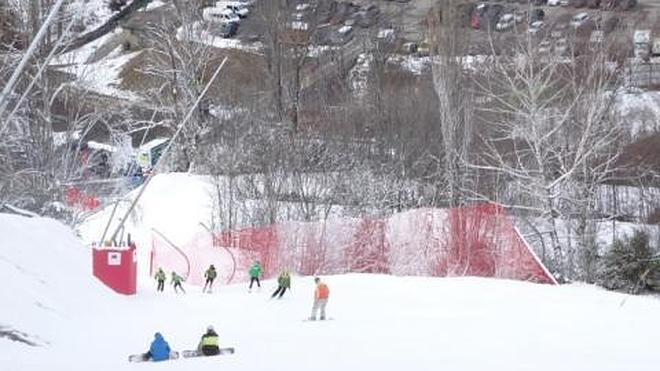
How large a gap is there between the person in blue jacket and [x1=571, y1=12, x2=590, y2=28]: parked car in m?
42.8

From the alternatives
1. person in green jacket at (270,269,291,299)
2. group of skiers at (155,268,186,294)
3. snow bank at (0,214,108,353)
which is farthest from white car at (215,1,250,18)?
person in green jacket at (270,269,291,299)

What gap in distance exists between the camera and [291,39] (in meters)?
47.2

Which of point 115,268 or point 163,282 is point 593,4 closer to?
point 163,282

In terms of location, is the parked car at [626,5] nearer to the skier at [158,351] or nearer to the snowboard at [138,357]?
the snowboard at [138,357]

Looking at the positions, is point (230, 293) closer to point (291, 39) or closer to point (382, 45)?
point (291, 39)

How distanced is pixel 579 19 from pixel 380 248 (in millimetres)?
31643

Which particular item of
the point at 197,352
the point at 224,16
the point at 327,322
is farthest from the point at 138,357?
the point at 224,16

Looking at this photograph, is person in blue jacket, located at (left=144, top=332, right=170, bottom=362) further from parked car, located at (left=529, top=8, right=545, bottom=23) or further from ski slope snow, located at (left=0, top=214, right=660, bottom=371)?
parked car, located at (left=529, top=8, right=545, bottom=23)

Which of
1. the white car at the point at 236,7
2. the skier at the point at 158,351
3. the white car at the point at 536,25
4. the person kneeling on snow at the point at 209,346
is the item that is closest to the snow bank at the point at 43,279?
the skier at the point at 158,351

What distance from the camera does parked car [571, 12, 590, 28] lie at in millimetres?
57178

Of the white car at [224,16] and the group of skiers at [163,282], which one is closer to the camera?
the group of skiers at [163,282]

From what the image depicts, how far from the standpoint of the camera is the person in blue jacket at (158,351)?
17141 millimetres

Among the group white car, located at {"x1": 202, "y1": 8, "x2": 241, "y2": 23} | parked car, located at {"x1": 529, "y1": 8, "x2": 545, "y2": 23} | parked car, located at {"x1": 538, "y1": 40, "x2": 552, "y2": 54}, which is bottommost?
parked car, located at {"x1": 538, "y1": 40, "x2": 552, "y2": 54}

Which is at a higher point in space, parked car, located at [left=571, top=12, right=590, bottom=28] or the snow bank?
parked car, located at [left=571, top=12, right=590, bottom=28]
